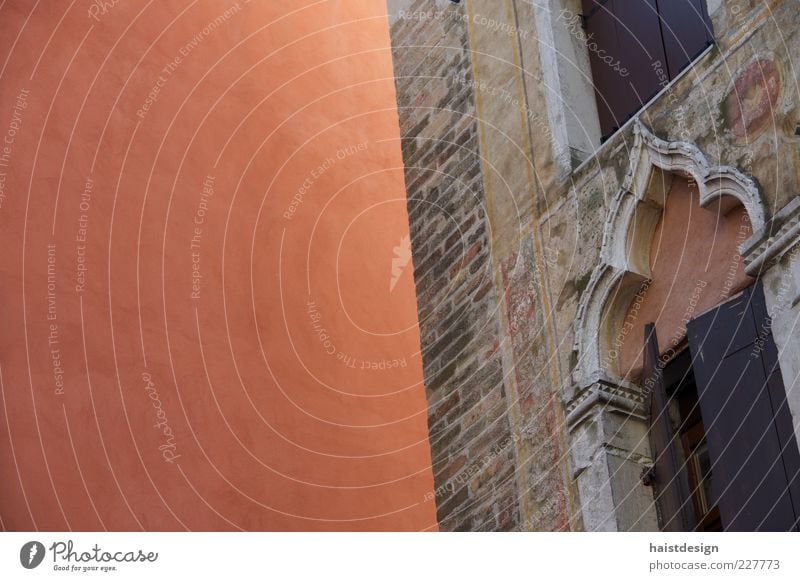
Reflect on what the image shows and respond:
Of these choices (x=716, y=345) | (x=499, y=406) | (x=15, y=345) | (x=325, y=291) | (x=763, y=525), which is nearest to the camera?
(x=763, y=525)

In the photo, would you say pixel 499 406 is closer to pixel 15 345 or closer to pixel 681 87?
pixel 681 87

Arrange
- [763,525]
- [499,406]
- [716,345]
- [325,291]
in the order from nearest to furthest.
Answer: [763,525] → [716,345] → [499,406] → [325,291]

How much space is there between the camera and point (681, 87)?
300 inches

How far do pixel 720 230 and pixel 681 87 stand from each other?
804 millimetres
